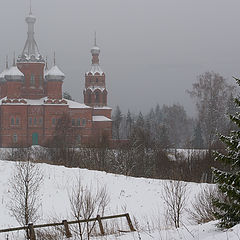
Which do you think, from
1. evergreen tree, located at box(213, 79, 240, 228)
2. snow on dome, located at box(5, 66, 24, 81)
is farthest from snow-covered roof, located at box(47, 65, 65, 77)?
evergreen tree, located at box(213, 79, 240, 228)

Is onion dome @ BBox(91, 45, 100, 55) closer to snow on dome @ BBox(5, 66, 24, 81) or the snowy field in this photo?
snow on dome @ BBox(5, 66, 24, 81)

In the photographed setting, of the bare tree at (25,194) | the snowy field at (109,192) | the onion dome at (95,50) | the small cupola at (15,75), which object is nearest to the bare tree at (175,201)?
the snowy field at (109,192)

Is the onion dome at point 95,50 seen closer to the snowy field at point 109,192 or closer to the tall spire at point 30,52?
the tall spire at point 30,52

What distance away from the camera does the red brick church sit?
48812 millimetres

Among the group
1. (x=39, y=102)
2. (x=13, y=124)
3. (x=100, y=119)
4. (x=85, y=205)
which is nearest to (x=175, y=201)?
(x=85, y=205)

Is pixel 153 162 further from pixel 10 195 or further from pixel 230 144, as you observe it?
pixel 230 144

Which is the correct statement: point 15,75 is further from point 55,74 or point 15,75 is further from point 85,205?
point 85,205

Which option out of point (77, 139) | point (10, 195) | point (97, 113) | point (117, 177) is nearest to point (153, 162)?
point (117, 177)

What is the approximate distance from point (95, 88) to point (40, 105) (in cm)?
723

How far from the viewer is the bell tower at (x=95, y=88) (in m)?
53.7

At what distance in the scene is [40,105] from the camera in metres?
49.8

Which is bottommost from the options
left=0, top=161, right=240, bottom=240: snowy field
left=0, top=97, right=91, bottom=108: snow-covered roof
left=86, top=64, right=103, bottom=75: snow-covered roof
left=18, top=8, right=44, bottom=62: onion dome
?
left=0, top=161, right=240, bottom=240: snowy field

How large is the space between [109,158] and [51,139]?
779 inches

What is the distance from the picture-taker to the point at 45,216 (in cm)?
1515
